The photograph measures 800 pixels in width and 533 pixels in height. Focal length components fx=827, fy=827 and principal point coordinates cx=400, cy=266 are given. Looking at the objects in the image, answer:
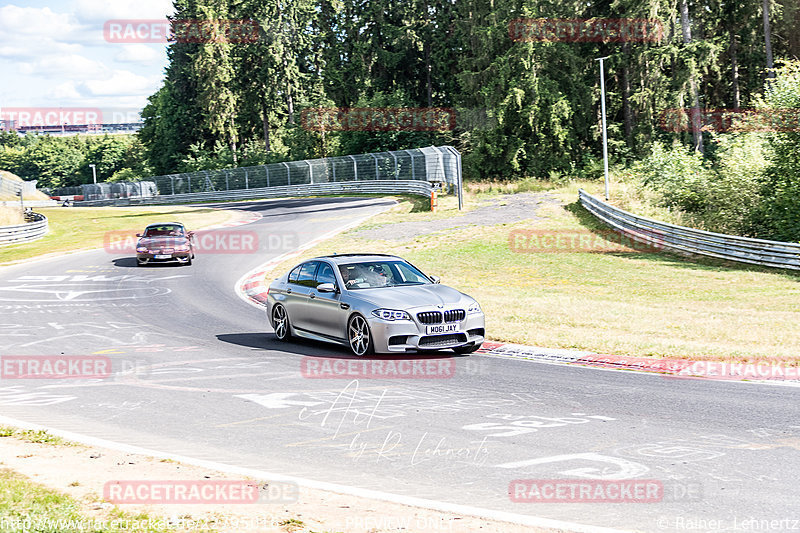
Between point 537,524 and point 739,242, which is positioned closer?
point 537,524

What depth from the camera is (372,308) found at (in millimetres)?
12867

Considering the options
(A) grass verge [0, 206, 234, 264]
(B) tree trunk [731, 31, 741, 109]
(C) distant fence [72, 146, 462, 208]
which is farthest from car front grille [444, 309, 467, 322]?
(B) tree trunk [731, 31, 741, 109]

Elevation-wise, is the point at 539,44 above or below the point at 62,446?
above

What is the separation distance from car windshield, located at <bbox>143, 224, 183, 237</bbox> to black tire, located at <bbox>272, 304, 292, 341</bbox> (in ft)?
55.4

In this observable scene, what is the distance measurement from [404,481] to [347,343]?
6482 mm

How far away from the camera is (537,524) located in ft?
19.4

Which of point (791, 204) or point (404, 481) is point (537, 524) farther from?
point (791, 204)

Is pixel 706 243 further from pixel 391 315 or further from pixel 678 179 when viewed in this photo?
pixel 391 315

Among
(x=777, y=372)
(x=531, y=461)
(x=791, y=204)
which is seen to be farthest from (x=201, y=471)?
(x=791, y=204)

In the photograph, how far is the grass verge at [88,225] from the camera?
37969 mm

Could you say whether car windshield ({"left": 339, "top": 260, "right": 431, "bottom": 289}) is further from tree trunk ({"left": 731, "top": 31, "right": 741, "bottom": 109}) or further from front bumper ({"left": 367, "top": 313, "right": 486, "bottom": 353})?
tree trunk ({"left": 731, "top": 31, "right": 741, "bottom": 109})

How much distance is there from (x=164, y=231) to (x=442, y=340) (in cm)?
2102

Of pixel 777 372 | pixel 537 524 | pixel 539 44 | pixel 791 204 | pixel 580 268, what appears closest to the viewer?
pixel 537 524

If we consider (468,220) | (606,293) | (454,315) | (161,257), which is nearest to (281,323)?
(454,315)
